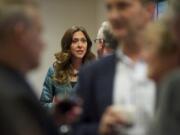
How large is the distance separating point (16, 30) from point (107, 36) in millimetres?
1209

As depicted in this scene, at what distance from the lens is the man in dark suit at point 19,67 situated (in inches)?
60.4

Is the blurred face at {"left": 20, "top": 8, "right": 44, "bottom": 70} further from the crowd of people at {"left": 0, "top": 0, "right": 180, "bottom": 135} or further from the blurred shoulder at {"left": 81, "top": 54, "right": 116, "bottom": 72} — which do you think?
the blurred shoulder at {"left": 81, "top": 54, "right": 116, "bottom": 72}

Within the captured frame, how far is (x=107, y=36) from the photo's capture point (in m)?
2.83

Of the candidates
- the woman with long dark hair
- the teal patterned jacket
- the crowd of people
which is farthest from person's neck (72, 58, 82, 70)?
the crowd of people

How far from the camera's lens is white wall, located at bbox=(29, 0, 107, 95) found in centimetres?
683

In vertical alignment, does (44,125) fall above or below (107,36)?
below

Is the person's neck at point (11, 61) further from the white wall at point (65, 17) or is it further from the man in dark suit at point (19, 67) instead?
the white wall at point (65, 17)

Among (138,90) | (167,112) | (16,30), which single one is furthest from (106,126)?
(16,30)

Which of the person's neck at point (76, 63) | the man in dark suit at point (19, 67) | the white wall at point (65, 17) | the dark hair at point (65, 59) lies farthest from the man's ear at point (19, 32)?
the white wall at point (65, 17)

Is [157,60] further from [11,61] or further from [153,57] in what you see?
[11,61]

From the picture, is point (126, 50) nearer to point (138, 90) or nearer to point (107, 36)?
point (138, 90)

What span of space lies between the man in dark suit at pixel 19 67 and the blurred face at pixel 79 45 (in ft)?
7.81

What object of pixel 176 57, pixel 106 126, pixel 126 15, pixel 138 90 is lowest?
pixel 106 126

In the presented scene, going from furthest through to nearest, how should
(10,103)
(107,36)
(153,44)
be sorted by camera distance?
1. (107,36)
2. (153,44)
3. (10,103)
